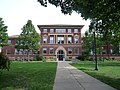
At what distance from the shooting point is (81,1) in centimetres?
1287

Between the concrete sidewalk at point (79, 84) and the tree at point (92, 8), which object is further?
the tree at point (92, 8)

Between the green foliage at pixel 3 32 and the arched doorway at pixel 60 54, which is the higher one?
the green foliage at pixel 3 32

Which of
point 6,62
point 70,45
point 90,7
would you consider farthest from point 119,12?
point 70,45

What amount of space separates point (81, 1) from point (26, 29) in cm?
5304

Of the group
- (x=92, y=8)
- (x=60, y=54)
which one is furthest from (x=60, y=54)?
(x=92, y=8)

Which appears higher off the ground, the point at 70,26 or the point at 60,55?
the point at 70,26


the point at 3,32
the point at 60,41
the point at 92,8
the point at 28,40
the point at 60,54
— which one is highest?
the point at 3,32

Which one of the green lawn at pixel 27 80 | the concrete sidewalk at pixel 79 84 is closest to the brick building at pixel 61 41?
the green lawn at pixel 27 80

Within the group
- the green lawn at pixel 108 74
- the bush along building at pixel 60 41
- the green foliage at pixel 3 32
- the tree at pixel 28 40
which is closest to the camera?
the green lawn at pixel 108 74

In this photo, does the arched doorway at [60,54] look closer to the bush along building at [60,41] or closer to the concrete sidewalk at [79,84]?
the bush along building at [60,41]

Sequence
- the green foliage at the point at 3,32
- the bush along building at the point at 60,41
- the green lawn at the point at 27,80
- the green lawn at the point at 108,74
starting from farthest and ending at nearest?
1. the bush along building at the point at 60,41
2. the green foliage at the point at 3,32
3. the green lawn at the point at 108,74
4. the green lawn at the point at 27,80

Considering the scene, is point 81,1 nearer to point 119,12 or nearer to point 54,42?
point 119,12

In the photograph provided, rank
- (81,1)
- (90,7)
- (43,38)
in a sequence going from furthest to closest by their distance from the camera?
(43,38) → (90,7) → (81,1)

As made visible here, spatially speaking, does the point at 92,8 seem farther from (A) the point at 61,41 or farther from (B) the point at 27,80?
(A) the point at 61,41
